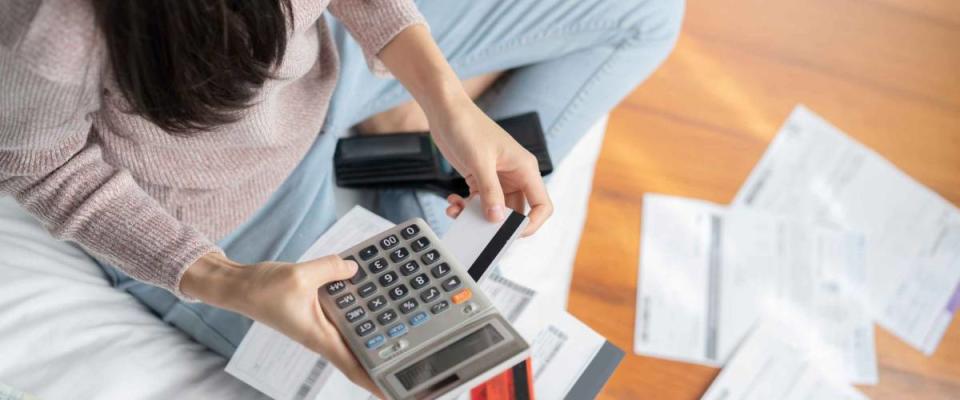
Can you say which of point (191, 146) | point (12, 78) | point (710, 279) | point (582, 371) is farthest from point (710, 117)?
point (12, 78)

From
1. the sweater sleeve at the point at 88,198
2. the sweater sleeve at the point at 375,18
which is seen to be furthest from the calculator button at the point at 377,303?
the sweater sleeve at the point at 375,18

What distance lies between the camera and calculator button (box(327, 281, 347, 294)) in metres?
0.50

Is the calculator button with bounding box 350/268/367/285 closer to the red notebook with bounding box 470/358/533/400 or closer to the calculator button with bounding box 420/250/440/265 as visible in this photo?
the calculator button with bounding box 420/250/440/265

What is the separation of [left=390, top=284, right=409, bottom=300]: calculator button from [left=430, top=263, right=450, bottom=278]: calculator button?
21mm

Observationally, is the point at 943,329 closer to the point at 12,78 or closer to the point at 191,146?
the point at 191,146

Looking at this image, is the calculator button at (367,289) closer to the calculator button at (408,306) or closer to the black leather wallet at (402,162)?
the calculator button at (408,306)

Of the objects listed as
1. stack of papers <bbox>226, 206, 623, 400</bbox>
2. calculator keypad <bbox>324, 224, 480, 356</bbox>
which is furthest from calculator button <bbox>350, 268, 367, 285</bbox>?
stack of papers <bbox>226, 206, 623, 400</bbox>

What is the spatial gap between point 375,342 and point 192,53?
20 cm

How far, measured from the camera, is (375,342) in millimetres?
486

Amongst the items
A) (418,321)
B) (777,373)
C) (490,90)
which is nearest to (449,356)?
(418,321)

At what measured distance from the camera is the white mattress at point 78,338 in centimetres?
58

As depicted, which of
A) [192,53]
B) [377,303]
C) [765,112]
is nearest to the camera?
[192,53]

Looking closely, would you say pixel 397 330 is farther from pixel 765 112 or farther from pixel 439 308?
pixel 765 112

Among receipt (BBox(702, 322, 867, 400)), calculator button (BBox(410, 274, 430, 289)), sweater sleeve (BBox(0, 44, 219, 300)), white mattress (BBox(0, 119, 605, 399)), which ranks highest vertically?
sweater sleeve (BBox(0, 44, 219, 300))
